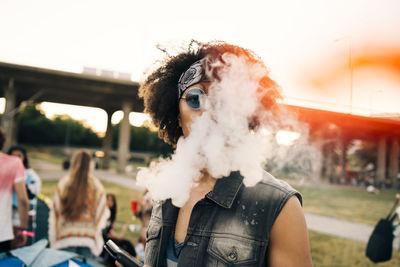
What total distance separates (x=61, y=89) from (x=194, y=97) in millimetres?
21068

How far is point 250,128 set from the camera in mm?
1420

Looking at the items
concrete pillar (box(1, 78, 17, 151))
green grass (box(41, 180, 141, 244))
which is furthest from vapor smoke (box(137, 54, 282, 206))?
concrete pillar (box(1, 78, 17, 151))

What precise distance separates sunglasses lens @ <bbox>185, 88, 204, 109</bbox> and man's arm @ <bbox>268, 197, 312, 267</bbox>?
57cm

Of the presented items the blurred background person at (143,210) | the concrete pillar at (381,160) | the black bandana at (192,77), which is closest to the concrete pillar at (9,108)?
the blurred background person at (143,210)

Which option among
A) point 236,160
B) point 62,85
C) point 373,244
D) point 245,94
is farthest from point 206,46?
point 62,85

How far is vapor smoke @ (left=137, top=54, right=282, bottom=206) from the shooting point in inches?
51.9

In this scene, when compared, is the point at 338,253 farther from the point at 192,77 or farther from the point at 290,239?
the point at 192,77

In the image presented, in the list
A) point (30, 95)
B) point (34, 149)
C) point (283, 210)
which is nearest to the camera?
point (283, 210)

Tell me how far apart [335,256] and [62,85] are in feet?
59.7

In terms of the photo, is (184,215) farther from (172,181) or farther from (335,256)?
(335,256)

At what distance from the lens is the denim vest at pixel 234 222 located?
44.5 inches

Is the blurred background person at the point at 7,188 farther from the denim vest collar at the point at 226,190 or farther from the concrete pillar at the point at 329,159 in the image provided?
the concrete pillar at the point at 329,159

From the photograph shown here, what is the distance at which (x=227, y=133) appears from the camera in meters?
1.35

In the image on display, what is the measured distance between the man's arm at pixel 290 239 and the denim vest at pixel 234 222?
2cm
